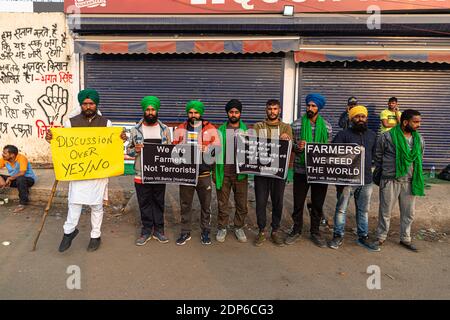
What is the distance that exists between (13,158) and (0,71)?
11.1 feet

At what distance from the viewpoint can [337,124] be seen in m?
8.39

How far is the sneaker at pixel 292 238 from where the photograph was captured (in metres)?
4.84

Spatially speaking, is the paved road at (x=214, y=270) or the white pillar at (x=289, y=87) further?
the white pillar at (x=289, y=87)

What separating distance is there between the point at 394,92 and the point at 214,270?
6418mm

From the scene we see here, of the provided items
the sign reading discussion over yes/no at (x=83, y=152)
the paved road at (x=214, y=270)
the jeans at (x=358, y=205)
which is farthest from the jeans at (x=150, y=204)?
the jeans at (x=358, y=205)

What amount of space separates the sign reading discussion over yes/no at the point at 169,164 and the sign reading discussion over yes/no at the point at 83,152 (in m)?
0.44

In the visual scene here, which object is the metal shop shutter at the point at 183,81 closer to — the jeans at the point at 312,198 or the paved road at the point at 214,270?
the jeans at the point at 312,198

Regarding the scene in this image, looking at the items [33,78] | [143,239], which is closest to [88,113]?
[143,239]

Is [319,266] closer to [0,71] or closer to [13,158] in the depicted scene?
[13,158]

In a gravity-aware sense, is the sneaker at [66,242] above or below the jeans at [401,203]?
below

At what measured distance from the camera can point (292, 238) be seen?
16.0 ft

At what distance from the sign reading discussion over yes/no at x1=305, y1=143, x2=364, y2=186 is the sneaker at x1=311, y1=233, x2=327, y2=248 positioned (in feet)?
2.56

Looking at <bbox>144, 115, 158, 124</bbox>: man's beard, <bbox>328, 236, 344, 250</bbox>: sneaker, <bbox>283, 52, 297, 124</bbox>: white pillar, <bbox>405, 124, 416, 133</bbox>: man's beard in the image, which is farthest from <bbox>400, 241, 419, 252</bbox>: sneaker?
<bbox>283, 52, 297, 124</bbox>: white pillar

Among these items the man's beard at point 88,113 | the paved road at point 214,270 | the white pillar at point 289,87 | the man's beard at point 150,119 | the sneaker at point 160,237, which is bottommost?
the paved road at point 214,270
